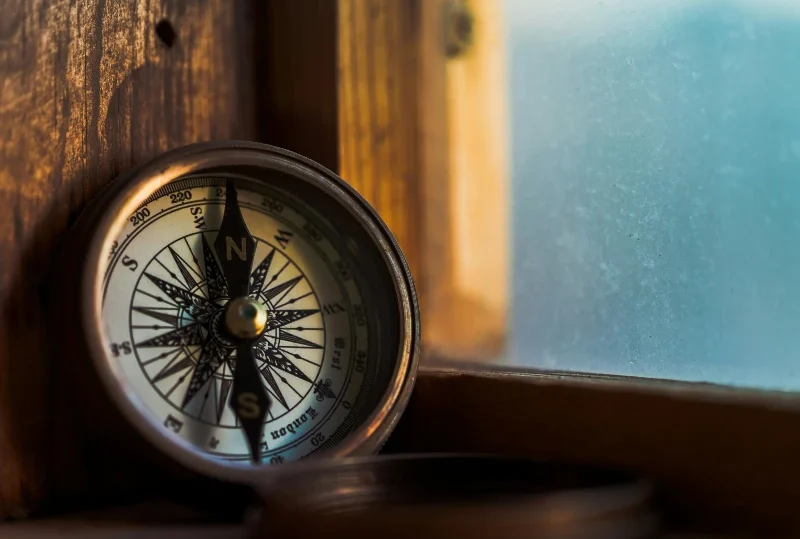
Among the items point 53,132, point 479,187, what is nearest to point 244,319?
point 53,132

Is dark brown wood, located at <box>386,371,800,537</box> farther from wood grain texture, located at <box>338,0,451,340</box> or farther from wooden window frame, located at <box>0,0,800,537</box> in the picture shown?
wood grain texture, located at <box>338,0,451,340</box>

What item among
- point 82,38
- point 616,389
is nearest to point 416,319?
point 616,389

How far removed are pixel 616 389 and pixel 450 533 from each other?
0.85 ft

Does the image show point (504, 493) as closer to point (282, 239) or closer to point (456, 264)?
point (282, 239)

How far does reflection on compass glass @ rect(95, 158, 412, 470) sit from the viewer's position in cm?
81

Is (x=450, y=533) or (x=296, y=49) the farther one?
(x=296, y=49)

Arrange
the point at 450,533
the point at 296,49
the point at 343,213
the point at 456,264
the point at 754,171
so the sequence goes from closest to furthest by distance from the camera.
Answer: the point at 450,533, the point at 754,171, the point at 343,213, the point at 296,49, the point at 456,264

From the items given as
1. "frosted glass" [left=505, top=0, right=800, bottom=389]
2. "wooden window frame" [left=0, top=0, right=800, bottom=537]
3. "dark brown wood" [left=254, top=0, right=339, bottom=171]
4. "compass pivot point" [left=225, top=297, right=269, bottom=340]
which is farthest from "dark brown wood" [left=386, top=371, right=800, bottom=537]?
"dark brown wood" [left=254, top=0, right=339, bottom=171]

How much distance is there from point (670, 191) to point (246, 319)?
45 centimetres

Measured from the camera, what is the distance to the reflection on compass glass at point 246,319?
2.67 ft

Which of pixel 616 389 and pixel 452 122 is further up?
pixel 452 122

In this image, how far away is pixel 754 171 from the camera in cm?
81

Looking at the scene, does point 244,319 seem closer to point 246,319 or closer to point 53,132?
point 246,319

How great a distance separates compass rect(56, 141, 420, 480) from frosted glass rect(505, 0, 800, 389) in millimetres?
247
